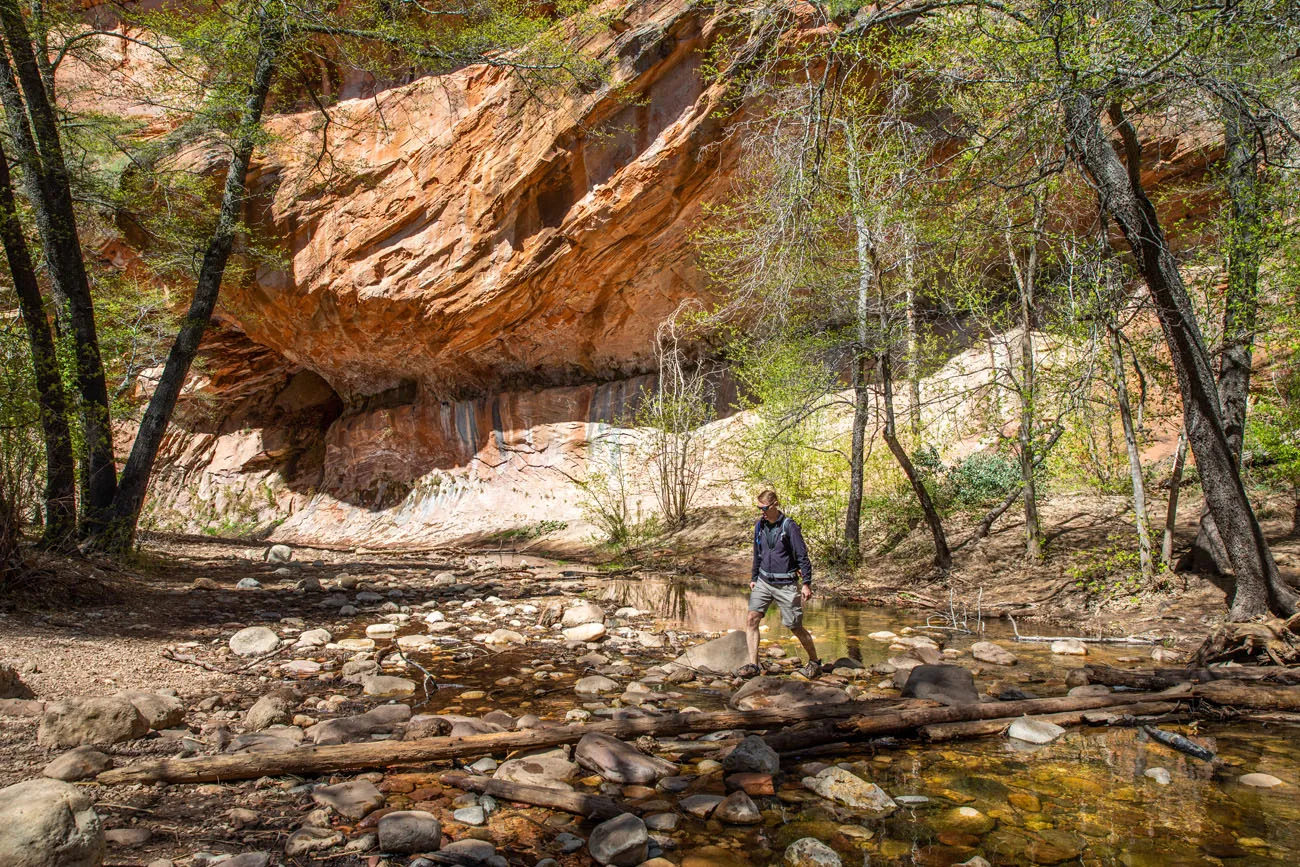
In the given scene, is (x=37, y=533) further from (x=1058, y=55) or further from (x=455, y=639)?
(x=1058, y=55)

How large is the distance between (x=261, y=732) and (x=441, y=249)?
640 inches

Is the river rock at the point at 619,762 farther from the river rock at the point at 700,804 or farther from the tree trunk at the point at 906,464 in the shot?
the tree trunk at the point at 906,464

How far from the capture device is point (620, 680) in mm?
5125

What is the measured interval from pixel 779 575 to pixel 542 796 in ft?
10.8

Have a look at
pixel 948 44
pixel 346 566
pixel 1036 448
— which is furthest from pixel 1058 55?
pixel 346 566

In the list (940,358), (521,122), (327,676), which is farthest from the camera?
(521,122)

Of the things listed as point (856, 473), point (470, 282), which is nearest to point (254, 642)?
point (856, 473)

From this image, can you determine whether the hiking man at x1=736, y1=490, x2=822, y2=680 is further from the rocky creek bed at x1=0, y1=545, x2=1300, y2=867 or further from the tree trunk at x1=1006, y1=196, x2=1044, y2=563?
the tree trunk at x1=1006, y1=196, x2=1044, y2=563

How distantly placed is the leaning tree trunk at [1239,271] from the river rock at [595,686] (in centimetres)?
548

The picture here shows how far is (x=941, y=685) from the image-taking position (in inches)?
176

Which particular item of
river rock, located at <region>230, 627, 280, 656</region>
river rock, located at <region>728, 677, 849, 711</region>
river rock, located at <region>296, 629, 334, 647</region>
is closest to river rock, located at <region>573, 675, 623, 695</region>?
river rock, located at <region>728, 677, 849, 711</region>

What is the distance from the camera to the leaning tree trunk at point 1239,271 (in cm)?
592

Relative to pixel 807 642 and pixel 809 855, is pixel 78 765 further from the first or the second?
pixel 807 642

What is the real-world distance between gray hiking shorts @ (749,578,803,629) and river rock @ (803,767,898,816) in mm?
2469
